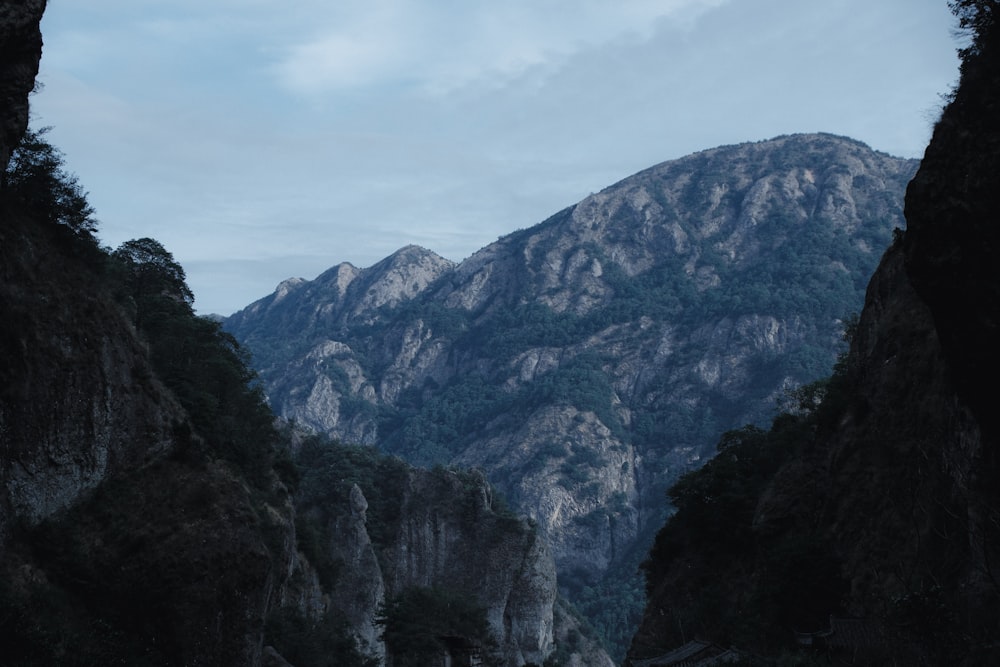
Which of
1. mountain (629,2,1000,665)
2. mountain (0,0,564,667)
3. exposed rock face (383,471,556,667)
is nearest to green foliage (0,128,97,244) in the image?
mountain (0,0,564,667)

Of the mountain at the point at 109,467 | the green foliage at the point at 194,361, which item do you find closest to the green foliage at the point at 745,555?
the mountain at the point at 109,467

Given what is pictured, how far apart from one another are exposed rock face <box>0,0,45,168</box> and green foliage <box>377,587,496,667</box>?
2203 inches

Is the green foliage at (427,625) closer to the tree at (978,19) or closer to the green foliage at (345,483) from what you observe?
the green foliage at (345,483)

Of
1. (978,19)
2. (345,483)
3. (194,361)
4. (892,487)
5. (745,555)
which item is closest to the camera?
(978,19)

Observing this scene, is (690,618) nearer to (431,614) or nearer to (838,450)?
(838,450)

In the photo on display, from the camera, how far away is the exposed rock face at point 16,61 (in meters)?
28.8

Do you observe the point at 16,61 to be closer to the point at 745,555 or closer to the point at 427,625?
the point at 745,555

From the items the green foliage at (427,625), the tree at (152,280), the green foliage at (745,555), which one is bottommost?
the green foliage at (427,625)

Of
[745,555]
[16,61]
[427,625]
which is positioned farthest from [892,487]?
[427,625]

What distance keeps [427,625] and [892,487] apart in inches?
1790

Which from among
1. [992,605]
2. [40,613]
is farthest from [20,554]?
[992,605]

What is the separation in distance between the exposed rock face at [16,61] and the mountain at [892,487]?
2838 centimetres

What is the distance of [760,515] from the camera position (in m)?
62.0

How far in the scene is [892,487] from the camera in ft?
144
